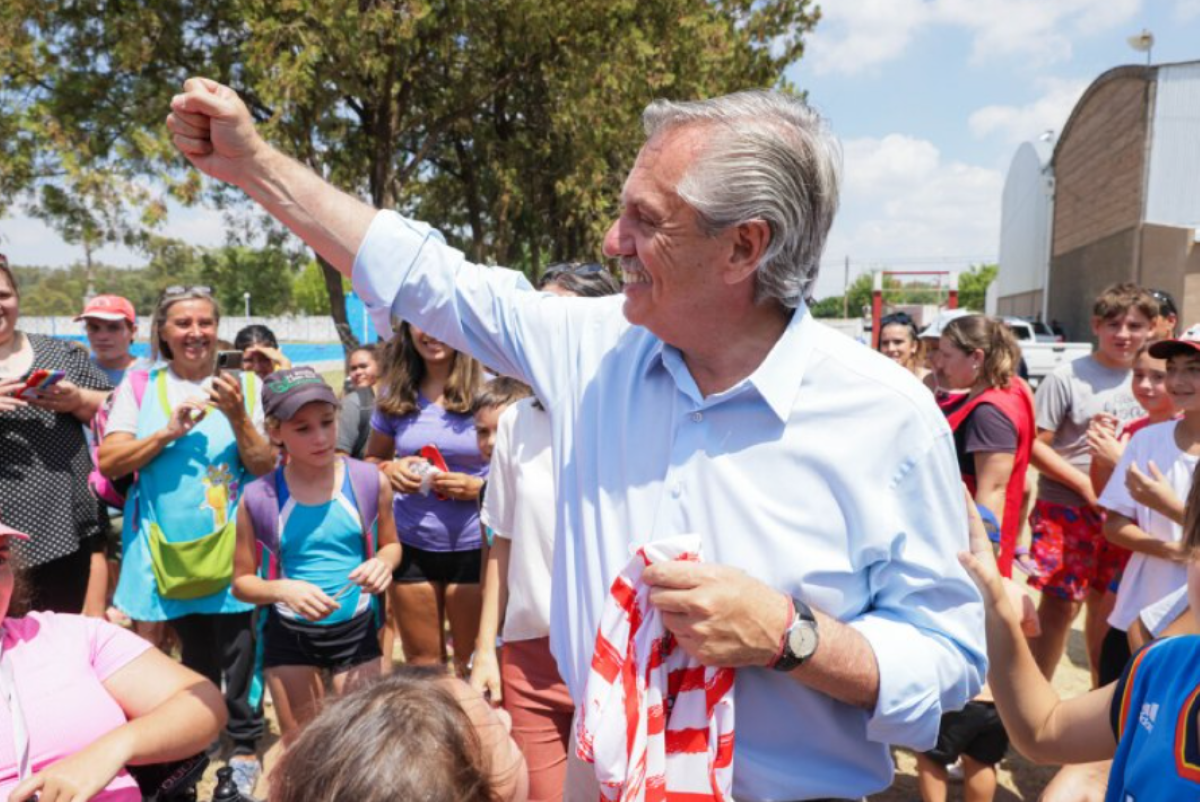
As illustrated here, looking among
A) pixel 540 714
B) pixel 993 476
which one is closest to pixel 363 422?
pixel 540 714

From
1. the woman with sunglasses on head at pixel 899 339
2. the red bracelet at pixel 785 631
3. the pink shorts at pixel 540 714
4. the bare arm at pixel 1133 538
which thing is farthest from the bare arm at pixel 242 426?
the woman with sunglasses on head at pixel 899 339

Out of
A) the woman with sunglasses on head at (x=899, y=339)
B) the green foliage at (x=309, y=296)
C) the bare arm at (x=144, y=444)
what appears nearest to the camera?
the bare arm at (x=144, y=444)

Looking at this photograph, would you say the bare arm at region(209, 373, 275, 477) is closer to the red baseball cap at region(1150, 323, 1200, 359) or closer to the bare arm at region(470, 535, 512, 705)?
the bare arm at region(470, 535, 512, 705)

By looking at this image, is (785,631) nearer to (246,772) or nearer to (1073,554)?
(246,772)

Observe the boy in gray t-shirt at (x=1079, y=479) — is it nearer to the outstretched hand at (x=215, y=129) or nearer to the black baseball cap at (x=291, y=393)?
the black baseball cap at (x=291, y=393)

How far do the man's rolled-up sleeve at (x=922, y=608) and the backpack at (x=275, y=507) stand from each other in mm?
2428

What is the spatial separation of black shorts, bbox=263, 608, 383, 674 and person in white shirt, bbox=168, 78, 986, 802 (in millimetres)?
1997

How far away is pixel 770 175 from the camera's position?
4.78ft

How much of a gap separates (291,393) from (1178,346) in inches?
138

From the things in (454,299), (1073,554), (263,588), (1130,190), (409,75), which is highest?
(1130,190)

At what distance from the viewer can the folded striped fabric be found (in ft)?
4.56

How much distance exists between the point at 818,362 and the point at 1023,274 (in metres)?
49.1

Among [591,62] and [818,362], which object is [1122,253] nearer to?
[591,62]

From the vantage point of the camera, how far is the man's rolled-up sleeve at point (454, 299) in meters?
1.60
